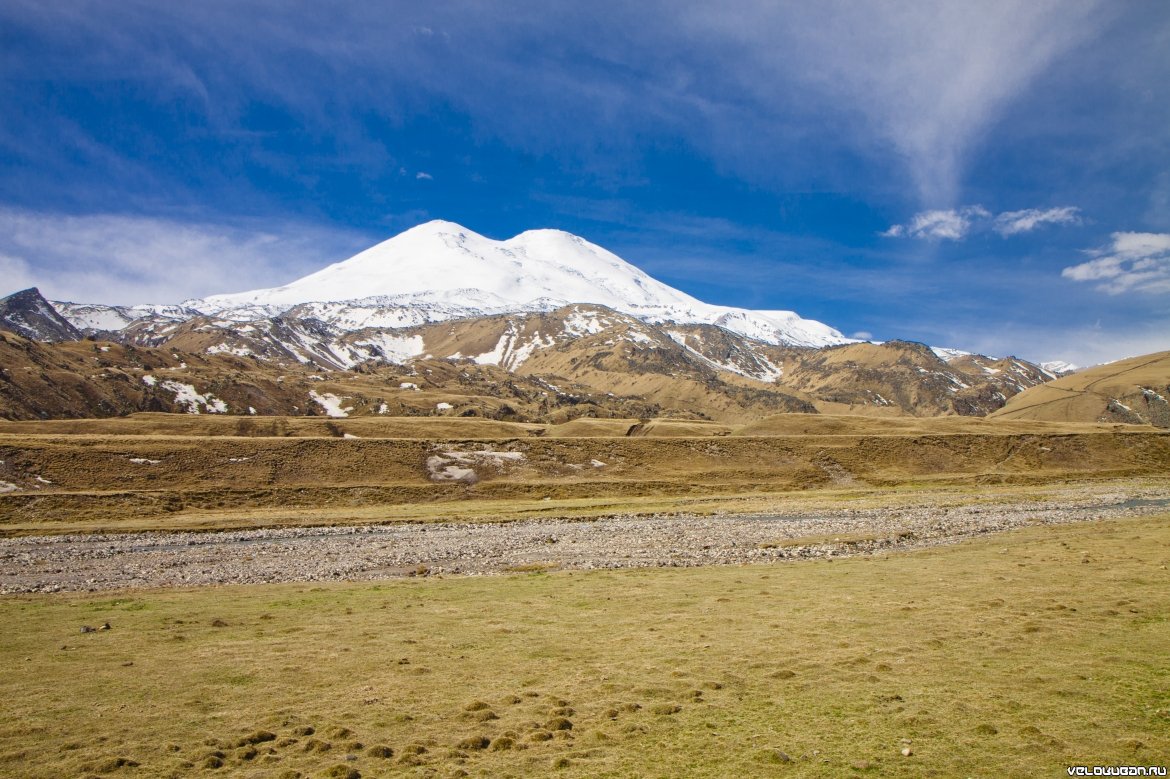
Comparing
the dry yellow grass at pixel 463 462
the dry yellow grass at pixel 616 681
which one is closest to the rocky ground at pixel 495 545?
the dry yellow grass at pixel 463 462

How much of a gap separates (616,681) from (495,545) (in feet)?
110

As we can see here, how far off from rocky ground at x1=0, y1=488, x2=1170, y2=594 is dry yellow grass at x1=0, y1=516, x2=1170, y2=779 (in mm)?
9628

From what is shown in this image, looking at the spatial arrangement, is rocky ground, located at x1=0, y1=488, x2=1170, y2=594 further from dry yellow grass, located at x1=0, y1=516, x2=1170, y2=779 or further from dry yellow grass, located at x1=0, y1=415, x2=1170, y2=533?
dry yellow grass, located at x1=0, y1=516, x2=1170, y2=779

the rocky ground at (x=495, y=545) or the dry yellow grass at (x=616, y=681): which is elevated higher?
the dry yellow grass at (x=616, y=681)

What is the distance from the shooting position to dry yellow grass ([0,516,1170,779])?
1194 cm

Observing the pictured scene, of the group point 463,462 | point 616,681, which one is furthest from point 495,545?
point 463,462

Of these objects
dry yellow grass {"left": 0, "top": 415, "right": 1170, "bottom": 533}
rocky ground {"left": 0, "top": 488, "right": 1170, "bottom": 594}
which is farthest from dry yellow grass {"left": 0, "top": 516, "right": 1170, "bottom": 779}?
dry yellow grass {"left": 0, "top": 415, "right": 1170, "bottom": 533}

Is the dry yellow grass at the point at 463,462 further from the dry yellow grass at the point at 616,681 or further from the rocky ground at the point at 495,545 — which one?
the dry yellow grass at the point at 616,681

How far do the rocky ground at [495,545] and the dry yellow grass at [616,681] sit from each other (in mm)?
9628

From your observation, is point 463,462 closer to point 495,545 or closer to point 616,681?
point 495,545

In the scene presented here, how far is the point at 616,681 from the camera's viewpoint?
53.8ft

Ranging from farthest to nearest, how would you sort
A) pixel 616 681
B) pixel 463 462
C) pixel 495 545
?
pixel 463 462, pixel 495 545, pixel 616 681

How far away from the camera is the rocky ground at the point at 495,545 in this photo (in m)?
38.3

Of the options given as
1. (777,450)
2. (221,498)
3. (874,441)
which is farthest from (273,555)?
(874,441)
